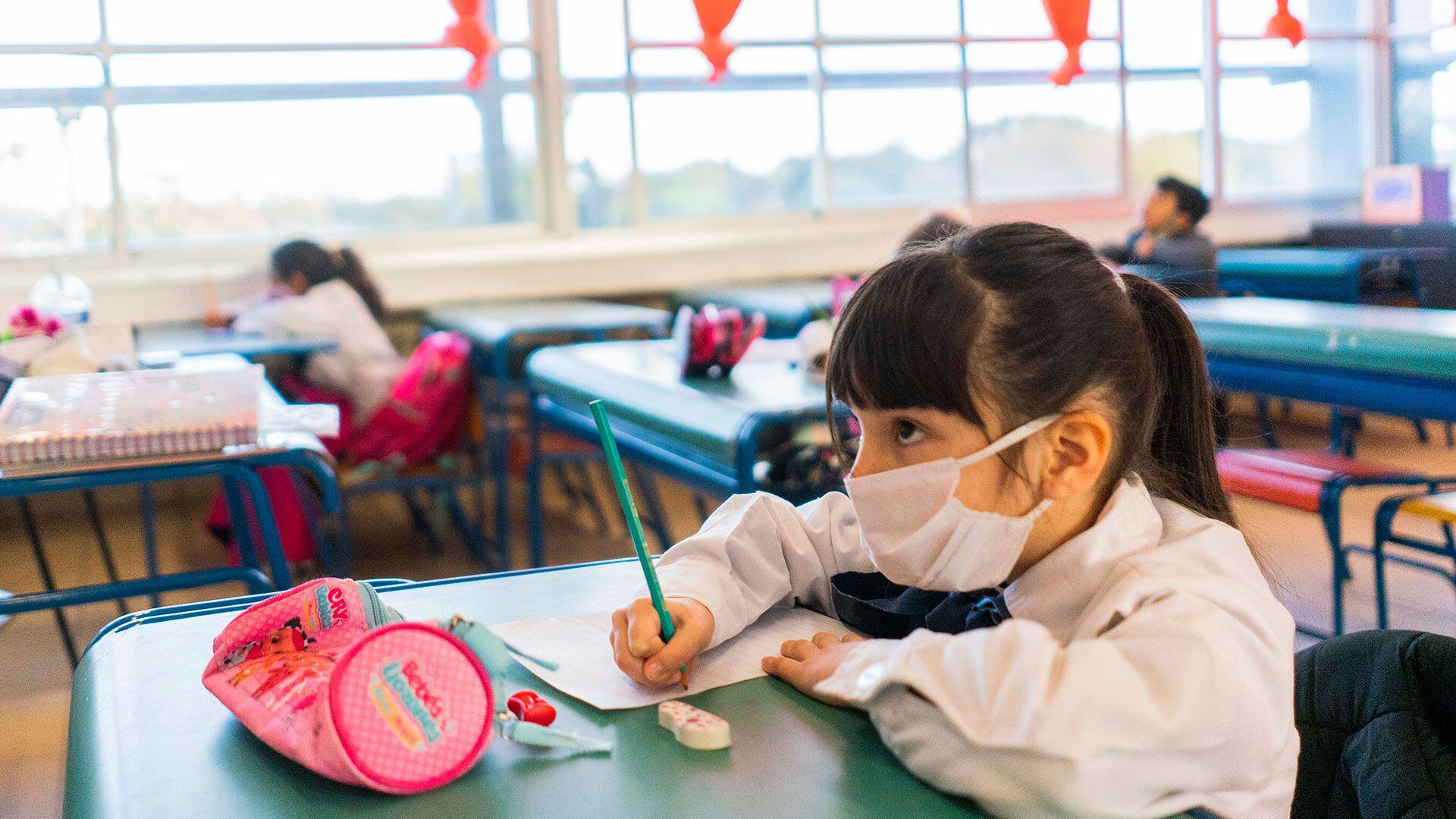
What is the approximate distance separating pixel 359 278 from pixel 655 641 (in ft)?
12.3

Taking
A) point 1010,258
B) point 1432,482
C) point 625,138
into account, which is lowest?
point 1432,482

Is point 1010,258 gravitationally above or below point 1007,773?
above

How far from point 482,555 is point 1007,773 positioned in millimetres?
3594

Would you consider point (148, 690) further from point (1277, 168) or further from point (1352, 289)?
point (1277, 168)

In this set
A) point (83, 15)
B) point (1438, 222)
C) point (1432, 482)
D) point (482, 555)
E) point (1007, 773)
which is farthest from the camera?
point (1438, 222)

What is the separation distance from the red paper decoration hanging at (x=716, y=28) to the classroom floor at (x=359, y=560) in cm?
166

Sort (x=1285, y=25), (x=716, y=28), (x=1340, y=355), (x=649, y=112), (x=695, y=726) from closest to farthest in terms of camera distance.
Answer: (x=695, y=726), (x=1340, y=355), (x=716, y=28), (x=649, y=112), (x=1285, y=25)

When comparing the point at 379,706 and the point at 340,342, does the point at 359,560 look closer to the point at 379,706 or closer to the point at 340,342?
the point at 340,342

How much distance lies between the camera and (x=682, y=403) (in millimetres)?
2441

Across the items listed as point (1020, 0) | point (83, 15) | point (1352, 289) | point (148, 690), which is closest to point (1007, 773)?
point (148, 690)

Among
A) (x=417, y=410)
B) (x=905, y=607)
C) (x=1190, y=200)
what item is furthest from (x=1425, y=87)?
(x=905, y=607)

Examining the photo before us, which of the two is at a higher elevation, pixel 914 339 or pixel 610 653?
pixel 914 339

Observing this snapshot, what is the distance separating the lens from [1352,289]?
5.17m

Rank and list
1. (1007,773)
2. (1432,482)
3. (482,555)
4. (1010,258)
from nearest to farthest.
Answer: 1. (1007,773)
2. (1010,258)
3. (1432,482)
4. (482,555)
